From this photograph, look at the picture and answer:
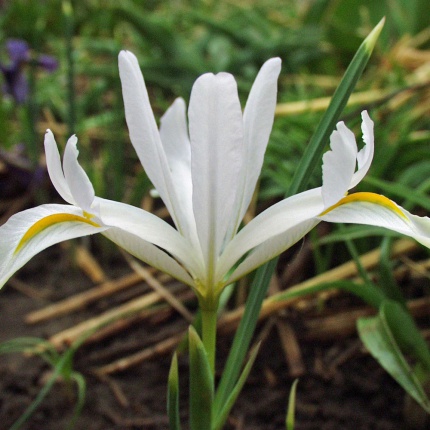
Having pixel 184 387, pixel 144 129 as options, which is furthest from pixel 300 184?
pixel 184 387

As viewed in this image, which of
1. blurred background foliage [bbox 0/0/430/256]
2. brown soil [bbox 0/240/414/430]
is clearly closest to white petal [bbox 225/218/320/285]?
brown soil [bbox 0/240/414/430]

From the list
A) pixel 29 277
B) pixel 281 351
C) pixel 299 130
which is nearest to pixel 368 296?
pixel 281 351

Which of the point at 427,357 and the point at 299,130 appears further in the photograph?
the point at 299,130

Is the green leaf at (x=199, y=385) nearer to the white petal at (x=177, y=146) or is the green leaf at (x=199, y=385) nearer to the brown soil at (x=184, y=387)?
the white petal at (x=177, y=146)

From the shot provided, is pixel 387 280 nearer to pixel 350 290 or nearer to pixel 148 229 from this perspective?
pixel 350 290

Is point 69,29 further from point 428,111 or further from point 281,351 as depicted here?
point 428,111

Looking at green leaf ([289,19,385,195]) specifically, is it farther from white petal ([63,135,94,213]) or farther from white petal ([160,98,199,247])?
white petal ([63,135,94,213])

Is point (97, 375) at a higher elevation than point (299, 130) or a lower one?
lower

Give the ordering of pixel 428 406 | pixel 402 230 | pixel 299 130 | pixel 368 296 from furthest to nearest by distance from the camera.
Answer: pixel 299 130 → pixel 368 296 → pixel 428 406 → pixel 402 230
